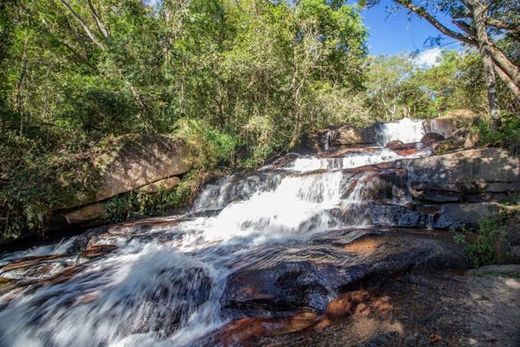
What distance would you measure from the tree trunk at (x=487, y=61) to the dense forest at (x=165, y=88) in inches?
6.6

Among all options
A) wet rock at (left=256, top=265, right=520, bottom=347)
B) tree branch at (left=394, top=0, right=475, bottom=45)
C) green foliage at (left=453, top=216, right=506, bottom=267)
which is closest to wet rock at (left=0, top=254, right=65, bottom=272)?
wet rock at (left=256, top=265, right=520, bottom=347)

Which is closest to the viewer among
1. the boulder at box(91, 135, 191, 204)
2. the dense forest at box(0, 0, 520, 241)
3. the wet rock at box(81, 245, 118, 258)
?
the wet rock at box(81, 245, 118, 258)

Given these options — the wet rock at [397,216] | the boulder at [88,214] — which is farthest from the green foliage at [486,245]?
the boulder at [88,214]

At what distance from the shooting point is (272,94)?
12742 millimetres

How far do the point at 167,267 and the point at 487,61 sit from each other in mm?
8236

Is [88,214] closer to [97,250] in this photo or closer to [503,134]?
[97,250]

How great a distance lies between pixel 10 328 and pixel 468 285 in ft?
18.0

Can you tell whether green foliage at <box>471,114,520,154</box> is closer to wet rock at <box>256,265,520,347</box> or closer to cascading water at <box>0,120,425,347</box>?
cascading water at <box>0,120,425,347</box>

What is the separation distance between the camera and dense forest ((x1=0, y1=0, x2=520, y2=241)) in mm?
7770

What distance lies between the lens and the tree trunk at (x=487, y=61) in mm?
6627

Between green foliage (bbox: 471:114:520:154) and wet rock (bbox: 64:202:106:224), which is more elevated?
green foliage (bbox: 471:114:520:154)

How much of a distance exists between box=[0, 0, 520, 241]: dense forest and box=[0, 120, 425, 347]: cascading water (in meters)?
1.92

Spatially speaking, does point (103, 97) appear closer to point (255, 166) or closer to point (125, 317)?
point (255, 166)

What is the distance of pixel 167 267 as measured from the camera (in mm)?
4527
